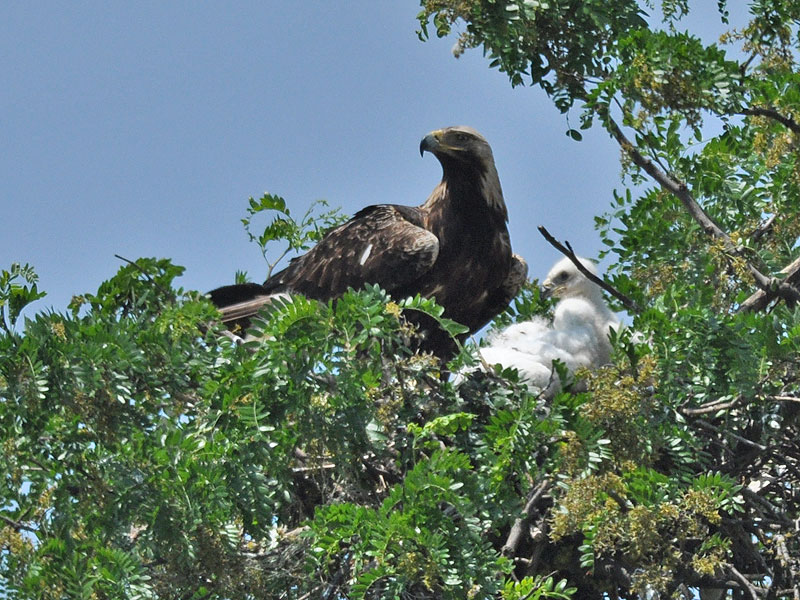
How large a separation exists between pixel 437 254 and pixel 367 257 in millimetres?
425

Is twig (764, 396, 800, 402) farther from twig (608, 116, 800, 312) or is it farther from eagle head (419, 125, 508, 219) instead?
eagle head (419, 125, 508, 219)

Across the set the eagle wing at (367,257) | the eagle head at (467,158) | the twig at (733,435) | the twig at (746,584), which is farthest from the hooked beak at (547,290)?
the twig at (746,584)

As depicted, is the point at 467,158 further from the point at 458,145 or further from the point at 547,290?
the point at 547,290

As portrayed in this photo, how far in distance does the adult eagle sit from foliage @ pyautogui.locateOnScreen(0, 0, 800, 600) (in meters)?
1.65

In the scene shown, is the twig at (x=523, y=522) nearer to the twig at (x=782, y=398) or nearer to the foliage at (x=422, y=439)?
the foliage at (x=422, y=439)

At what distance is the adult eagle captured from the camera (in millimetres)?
7738

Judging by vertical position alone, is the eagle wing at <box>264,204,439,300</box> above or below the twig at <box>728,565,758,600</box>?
above

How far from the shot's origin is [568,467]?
203 inches

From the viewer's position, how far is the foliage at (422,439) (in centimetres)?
514

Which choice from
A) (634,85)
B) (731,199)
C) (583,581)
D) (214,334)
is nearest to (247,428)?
(214,334)

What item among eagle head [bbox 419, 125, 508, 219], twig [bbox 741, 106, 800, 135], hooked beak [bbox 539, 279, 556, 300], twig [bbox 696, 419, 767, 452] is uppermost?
eagle head [bbox 419, 125, 508, 219]

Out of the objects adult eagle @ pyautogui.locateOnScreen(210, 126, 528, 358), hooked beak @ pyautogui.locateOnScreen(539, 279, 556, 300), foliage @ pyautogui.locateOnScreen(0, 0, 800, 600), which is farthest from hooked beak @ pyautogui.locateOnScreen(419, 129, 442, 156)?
foliage @ pyautogui.locateOnScreen(0, 0, 800, 600)

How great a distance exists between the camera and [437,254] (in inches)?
305

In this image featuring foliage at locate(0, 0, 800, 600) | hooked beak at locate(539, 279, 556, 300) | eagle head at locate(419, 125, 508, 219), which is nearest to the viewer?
foliage at locate(0, 0, 800, 600)
